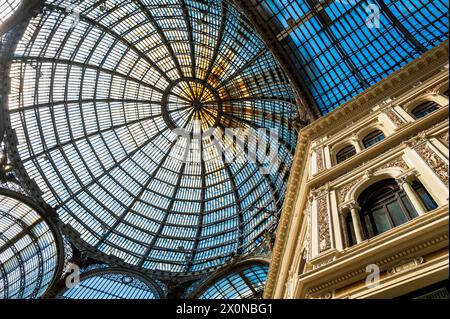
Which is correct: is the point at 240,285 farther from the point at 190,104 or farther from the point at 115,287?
the point at 190,104

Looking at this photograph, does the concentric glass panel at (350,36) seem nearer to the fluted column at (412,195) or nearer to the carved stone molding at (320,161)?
the carved stone molding at (320,161)

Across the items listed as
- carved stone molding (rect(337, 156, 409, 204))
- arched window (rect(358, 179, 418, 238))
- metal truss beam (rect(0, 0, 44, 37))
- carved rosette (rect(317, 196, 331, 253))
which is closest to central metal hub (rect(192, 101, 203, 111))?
metal truss beam (rect(0, 0, 44, 37))

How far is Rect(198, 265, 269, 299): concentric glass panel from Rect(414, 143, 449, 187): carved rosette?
23.3 metres

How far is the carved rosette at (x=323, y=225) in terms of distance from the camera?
9.66m

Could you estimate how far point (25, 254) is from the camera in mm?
30469

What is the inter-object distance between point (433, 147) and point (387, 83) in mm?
6132

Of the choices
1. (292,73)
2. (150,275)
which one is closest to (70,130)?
(150,275)

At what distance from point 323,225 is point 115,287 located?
3034 cm

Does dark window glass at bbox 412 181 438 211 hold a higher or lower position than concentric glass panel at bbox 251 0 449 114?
lower

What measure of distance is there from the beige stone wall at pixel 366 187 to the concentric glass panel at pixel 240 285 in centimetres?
1441

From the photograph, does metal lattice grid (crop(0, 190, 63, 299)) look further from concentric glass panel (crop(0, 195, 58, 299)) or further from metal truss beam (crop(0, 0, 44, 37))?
metal truss beam (crop(0, 0, 44, 37))

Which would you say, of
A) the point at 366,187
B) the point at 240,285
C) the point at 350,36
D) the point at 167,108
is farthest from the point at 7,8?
the point at 240,285

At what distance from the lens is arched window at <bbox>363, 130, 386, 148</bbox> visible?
45.8 feet

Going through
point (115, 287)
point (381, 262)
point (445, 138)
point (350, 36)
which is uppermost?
point (350, 36)
